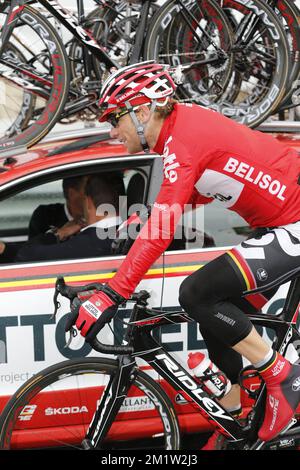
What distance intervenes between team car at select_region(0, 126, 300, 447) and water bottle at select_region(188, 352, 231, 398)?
0.84 ft

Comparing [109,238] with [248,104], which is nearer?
[109,238]

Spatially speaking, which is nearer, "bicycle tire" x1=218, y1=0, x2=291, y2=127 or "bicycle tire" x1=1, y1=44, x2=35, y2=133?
"bicycle tire" x1=218, y1=0, x2=291, y2=127

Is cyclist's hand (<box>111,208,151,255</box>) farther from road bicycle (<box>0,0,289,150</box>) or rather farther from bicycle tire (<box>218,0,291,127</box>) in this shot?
bicycle tire (<box>218,0,291,127</box>)

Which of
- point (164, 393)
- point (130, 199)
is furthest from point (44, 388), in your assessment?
point (130, 199)

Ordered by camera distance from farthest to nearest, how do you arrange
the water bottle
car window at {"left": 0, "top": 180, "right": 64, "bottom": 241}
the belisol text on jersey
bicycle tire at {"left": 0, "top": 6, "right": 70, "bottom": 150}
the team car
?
car window at {"left": 0, "top": 180, "right": 64, "bottom": 241} → bicycle tire at {"left": 0, "top": 6, "right": 70, "bottom": 150} → the team car → the water bottle → the belisol text on jersey

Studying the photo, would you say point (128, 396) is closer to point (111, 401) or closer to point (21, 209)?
point (111, 401)

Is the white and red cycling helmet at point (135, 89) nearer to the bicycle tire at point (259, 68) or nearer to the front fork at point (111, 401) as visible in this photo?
the front fork at point (111, 401)

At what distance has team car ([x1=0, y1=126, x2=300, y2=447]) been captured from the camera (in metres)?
3.74

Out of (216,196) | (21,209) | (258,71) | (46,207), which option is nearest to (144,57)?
(258,71)

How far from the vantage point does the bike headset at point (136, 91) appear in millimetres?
3285

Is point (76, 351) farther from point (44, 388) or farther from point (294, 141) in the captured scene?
point (294, 141)

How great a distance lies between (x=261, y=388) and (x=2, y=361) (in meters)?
1.31

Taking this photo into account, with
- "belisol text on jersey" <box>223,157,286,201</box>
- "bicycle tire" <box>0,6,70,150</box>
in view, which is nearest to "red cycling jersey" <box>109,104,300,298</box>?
"belisol text on jersey" <box>223,157,286,201</box>

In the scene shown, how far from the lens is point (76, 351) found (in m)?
3.82
